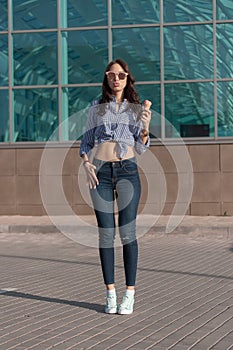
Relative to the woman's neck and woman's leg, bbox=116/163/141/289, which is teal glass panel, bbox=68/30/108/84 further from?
woman's leg, bbox=116/163/141/289

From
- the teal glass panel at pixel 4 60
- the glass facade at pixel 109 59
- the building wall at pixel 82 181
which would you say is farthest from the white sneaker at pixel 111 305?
the teal glass panel at pixel 4 60

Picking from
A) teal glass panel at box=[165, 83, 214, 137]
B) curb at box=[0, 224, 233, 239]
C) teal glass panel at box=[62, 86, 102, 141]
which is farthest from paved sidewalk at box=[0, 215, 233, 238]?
teal glass panel at box=[62, 86, 102, 141]

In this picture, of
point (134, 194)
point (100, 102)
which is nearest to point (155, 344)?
point (134, 194)

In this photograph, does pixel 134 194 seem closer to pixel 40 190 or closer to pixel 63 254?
pixel 63 254

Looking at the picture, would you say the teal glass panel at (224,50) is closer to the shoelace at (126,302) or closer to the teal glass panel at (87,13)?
the teal glass panel at (87,13)

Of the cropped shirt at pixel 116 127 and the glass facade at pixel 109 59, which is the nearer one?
the cropped shirt at pixel 116 127

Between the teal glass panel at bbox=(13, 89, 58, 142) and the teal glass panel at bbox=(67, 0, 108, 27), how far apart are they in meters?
1.78

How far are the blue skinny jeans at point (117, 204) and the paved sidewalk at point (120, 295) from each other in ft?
1.52

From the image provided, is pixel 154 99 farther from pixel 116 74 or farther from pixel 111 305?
pixel 111 305

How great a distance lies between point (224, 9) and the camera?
20.5 metres

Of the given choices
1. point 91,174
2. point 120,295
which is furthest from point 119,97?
point 120,295

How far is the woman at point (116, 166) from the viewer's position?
6875 millimetres

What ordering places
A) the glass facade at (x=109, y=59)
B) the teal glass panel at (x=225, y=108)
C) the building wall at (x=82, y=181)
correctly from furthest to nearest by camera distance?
the glass facade at (x=109, y=59) < the teal glass panel at (x=225, y=108) < the building wall at (x=82, y=181)

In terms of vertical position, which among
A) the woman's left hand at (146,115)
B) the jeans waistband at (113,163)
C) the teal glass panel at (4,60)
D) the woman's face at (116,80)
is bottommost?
the jeans waistband at (113,163)
